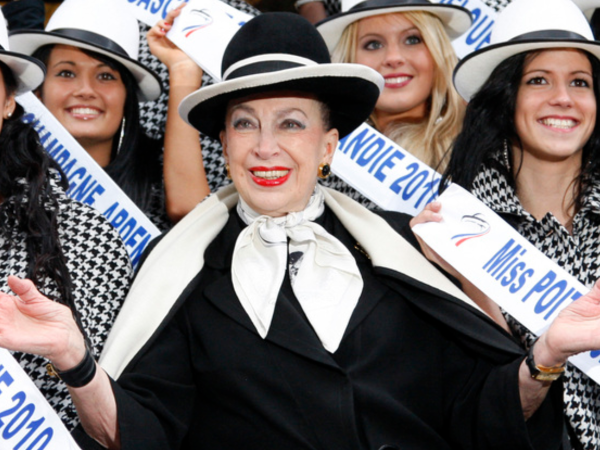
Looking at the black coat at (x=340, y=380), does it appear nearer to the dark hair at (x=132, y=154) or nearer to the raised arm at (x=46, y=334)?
the raised arm at (x=46, y=334)

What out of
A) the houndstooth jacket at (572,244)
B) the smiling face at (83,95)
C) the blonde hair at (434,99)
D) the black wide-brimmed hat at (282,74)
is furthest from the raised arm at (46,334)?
Answer: the blonde hair at (434,99)

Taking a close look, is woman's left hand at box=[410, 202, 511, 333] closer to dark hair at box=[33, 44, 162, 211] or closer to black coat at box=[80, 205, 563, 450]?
black coat at box=[80, 205, 563, 450]

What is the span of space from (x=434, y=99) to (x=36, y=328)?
2.28 metres

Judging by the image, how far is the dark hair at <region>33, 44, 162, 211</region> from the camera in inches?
183

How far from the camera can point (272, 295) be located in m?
3.44

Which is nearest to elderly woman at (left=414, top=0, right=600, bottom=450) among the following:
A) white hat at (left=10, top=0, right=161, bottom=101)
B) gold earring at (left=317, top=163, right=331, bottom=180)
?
gold earring at (left=317, top=163, right=331, bottom=180)

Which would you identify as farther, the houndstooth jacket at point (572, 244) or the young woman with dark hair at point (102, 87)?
the young woman with dark hair at point (102, 87)

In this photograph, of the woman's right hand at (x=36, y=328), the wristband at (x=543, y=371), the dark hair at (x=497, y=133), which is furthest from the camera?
the dark hair at (x=497, y=133)

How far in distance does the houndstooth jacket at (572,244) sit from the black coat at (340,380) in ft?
1.17

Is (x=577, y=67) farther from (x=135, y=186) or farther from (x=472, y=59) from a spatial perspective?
(x=135, y=186)

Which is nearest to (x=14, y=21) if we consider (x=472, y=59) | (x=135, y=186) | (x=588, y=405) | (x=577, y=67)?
(x=135, y=186)

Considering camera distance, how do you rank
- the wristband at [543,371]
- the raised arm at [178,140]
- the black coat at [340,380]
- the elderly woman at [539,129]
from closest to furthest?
the wristband at [543,371] < the black coat at [340,380] < the elderly woman at [539,129] < the raised arm at [178,140]

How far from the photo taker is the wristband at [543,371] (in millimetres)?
3203

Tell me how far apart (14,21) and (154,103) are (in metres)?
0.70
